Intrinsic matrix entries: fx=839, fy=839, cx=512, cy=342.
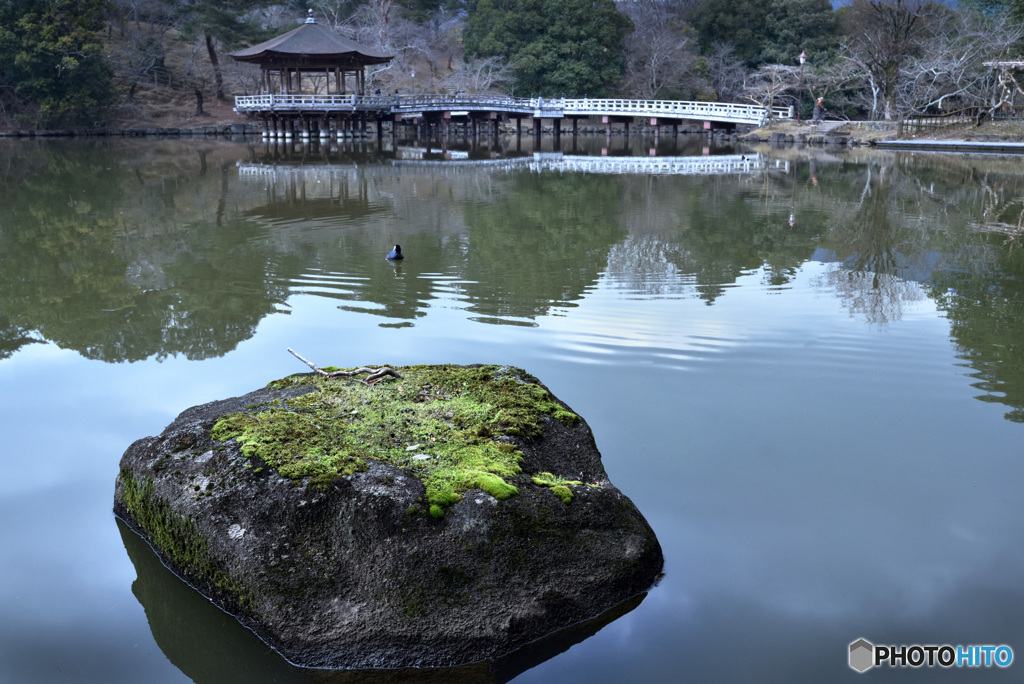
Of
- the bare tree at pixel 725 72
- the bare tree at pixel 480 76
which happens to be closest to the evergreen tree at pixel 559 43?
the bare tree at pixel 480 76

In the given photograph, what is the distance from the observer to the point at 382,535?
266 cm

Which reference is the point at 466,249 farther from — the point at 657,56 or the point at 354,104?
the point at 657,56

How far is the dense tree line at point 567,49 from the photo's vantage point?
1195 inches

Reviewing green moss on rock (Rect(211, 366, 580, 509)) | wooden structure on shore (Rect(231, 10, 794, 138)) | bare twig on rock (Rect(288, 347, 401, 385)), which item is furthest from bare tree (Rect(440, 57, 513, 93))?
green moss on rock (Rect(211, 366, 580, 509))

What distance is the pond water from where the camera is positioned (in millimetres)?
2898

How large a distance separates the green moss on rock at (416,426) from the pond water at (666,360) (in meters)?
0.60

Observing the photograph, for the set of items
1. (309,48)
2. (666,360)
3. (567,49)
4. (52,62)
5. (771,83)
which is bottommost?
(666,360)

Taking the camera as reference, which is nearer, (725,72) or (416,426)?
(416,426)

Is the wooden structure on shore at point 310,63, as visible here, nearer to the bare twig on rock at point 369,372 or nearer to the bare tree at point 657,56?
the bare tree at point 657,56

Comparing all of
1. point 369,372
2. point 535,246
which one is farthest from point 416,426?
point 535,246

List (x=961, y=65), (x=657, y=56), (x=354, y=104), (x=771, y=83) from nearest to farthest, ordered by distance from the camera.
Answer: (x=961, y=65), (x=354, y=104), (x=771, y=83), (x=657, y=56)

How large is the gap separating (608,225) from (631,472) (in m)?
7.82

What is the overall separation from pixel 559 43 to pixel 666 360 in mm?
37596

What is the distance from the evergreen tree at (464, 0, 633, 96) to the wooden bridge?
5008 millimetres
